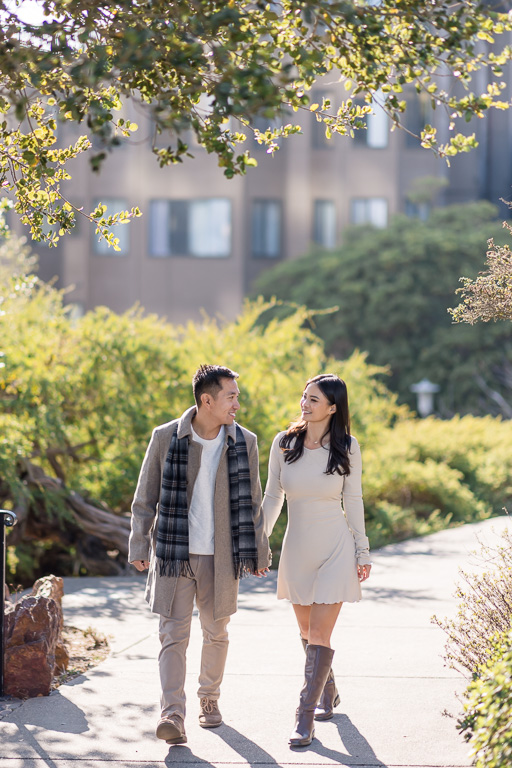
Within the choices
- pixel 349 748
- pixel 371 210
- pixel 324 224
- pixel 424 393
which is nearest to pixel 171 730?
pixel 349 748

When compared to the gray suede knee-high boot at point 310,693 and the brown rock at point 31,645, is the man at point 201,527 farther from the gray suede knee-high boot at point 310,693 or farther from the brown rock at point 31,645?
the brown rock at point 31,645

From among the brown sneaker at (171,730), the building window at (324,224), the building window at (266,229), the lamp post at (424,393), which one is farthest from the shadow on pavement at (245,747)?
the building window at (324,224)

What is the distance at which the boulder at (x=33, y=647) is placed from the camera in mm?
5957

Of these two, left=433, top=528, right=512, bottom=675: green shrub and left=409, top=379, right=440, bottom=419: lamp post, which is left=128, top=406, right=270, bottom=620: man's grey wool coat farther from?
left=409, top=379, right=440, bottom=419: lamp post

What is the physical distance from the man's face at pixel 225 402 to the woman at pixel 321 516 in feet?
1.19

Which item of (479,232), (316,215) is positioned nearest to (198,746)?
(479,232)

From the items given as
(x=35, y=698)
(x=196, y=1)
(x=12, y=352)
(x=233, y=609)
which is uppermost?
(x=196, y=1)

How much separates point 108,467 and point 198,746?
21.8 feet

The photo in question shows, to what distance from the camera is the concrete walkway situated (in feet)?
16.1

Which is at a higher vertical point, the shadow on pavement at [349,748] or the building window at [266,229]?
the building window at [266,229]

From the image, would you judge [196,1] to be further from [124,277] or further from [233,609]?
[124,277]

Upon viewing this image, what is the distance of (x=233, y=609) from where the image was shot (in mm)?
5359

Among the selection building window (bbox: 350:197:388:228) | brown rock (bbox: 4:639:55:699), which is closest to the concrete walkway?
brown rock (bbox: 4:639:55:699)

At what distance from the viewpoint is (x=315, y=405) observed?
538 centimetres
